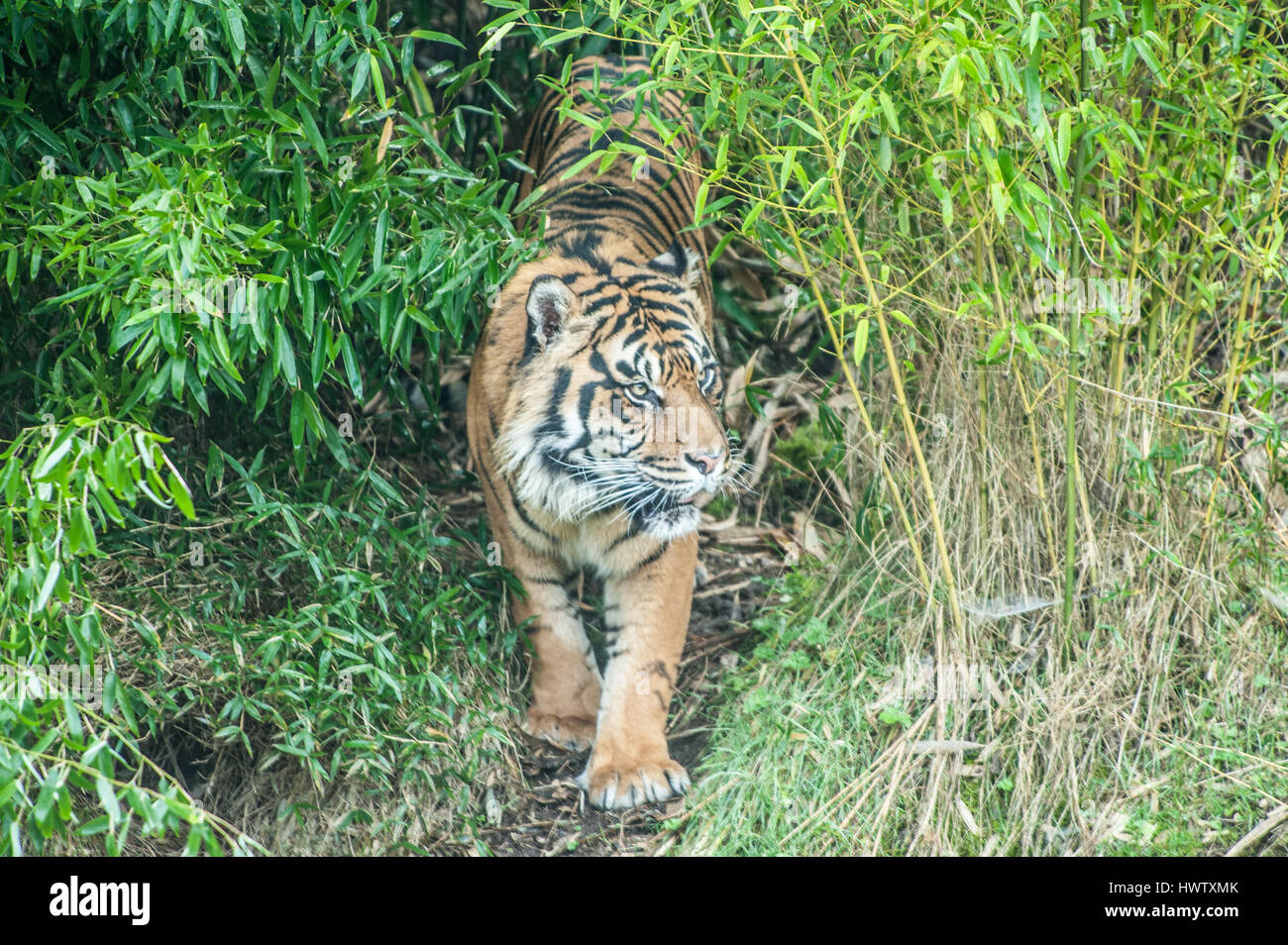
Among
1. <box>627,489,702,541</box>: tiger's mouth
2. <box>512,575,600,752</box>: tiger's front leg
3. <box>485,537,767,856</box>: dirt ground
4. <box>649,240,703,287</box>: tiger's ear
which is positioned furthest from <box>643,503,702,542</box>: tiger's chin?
<box>649,240,703,287</box>: tiger's ear

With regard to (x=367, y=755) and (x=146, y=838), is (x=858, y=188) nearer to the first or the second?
(x=367, y=755)

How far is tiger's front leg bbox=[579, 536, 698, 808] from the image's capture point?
3.13 meters

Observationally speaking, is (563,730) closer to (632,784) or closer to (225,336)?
(632,784)

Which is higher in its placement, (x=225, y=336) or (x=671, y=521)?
(x=225, y=336)

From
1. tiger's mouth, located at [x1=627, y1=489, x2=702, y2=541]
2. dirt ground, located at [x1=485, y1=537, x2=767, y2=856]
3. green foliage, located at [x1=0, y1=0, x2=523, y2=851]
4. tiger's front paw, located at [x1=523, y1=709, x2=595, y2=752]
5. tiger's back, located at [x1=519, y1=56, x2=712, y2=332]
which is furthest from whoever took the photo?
tiger's back, located at [x1=519, y1=56, x2=712, y2=332]

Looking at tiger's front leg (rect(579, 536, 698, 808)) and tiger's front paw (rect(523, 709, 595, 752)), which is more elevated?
tiger's front leg (rect(579, 536, 698, 808))

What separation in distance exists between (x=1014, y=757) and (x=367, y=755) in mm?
1497

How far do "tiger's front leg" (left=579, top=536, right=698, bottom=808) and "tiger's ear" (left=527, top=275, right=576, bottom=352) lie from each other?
0.65 meters

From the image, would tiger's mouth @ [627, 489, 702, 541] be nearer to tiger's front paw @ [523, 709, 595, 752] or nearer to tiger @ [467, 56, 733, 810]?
tiger @ [467, 56, 733, 810]

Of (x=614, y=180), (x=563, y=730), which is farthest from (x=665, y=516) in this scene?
(x=614, y=180)

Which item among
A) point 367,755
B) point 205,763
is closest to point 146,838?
point 205,763

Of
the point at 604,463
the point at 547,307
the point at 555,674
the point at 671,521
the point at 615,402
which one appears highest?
the point at 547,307

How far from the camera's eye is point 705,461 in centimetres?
309

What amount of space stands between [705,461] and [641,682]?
0.62m
